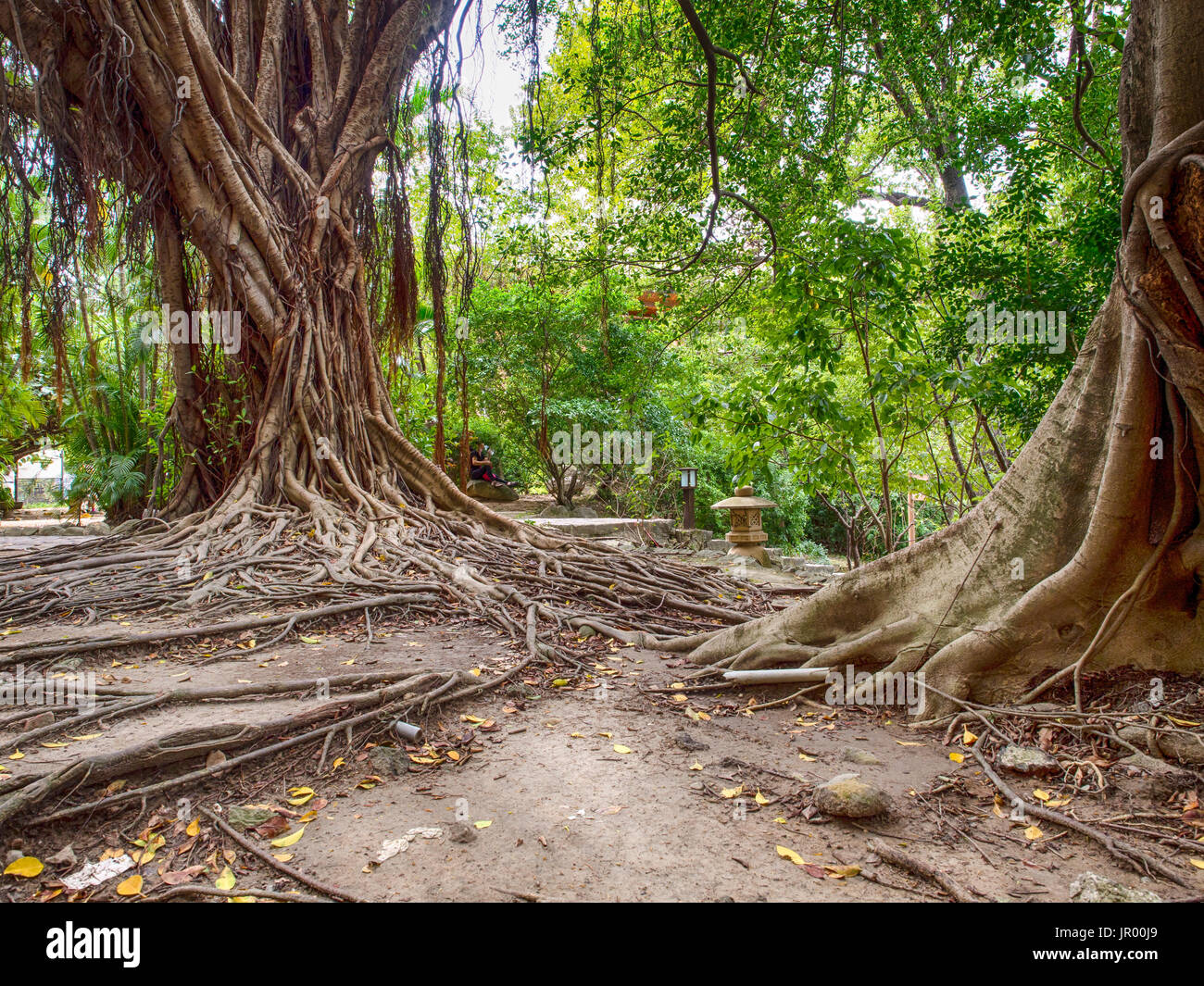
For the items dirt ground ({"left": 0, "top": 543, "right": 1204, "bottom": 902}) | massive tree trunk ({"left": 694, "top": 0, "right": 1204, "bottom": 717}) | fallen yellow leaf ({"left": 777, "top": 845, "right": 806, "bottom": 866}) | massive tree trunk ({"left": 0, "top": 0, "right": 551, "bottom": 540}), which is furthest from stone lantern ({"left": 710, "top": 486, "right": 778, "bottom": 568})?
fallen yellow leaf ({"left": 777, "top": 845, "right": 806, "bottom": 866})

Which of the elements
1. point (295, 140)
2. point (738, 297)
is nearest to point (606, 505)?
point (738, 297)

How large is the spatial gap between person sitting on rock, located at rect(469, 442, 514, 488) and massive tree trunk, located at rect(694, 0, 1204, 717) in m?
8.36

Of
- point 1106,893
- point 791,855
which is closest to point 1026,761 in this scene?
point 1106,893

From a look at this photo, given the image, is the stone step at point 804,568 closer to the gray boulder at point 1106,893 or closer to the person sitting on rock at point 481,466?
the person sitting on rock at point 481,466

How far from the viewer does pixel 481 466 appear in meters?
10.8

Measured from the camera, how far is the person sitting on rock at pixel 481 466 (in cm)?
1076

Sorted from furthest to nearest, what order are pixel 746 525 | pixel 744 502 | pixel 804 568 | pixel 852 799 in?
1. pixel 746 525
2. pixel 744 502
3. pixel 804 568
4. pixel 852 799

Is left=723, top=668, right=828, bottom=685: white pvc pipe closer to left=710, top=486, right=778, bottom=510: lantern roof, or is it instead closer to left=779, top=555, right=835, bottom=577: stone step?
left=779, top=555, right=835, bottom=577: stone step

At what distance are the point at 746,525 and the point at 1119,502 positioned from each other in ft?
18.6

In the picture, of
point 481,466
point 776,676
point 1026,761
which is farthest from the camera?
point 481,466

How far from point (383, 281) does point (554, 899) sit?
6.26 metres

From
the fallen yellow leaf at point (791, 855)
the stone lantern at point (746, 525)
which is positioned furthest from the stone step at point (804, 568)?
the fallen yellow leaf at point (791, 855)

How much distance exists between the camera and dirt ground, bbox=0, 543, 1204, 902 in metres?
1.55

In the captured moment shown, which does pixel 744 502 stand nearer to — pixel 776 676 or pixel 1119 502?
pixel 776 676
